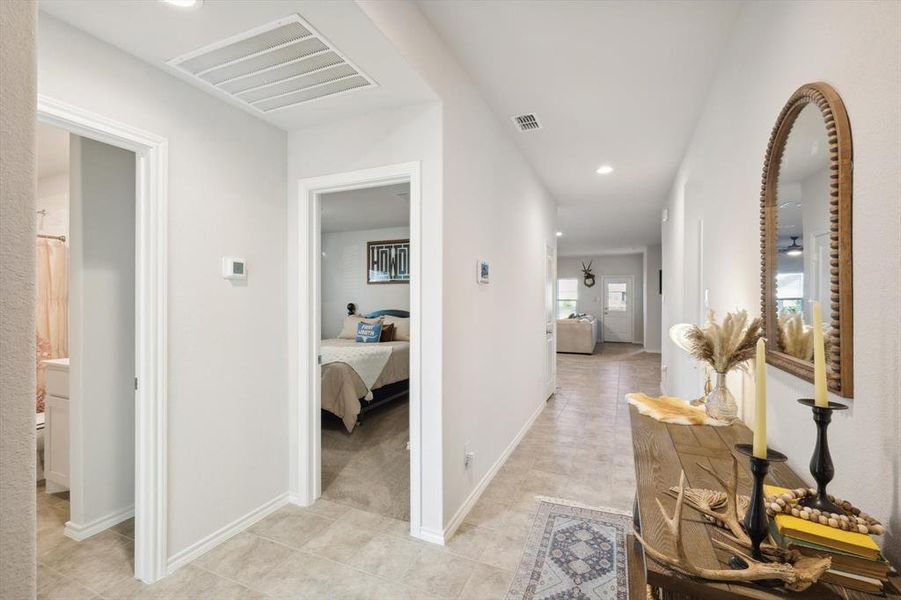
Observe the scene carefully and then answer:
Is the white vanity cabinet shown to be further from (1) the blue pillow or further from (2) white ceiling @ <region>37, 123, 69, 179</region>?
(1) the blue pillow

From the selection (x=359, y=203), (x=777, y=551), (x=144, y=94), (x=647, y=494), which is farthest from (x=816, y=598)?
(x=359, y=203)

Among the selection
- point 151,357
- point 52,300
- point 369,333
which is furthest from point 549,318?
point 52,300

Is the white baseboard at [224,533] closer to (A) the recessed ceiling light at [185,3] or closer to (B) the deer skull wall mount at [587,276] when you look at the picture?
(A) the recessed ceiling light at [185,3]

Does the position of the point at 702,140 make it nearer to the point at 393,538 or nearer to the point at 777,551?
the point at 777,551

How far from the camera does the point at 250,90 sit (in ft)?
7.14

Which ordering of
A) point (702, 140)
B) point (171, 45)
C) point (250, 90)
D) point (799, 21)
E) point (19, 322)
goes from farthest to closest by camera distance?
point (702, 140) → point (250, 90) → point (171, 45) → point (799, 21) → point (19, 322)

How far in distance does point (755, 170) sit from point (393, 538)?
2.49 metres

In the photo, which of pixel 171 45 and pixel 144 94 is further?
pixel 144 94

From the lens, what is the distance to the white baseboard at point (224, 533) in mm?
2064

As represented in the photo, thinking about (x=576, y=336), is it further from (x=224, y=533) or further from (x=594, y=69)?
(x=224, y=533)

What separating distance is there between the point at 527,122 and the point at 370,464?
2.99 meters

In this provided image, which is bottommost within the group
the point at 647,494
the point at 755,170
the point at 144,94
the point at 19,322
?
the point at 647,494

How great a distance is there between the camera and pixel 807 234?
117cm

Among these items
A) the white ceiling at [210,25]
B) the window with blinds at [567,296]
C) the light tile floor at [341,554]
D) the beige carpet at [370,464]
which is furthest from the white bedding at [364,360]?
the window with blinds at [567,296]
